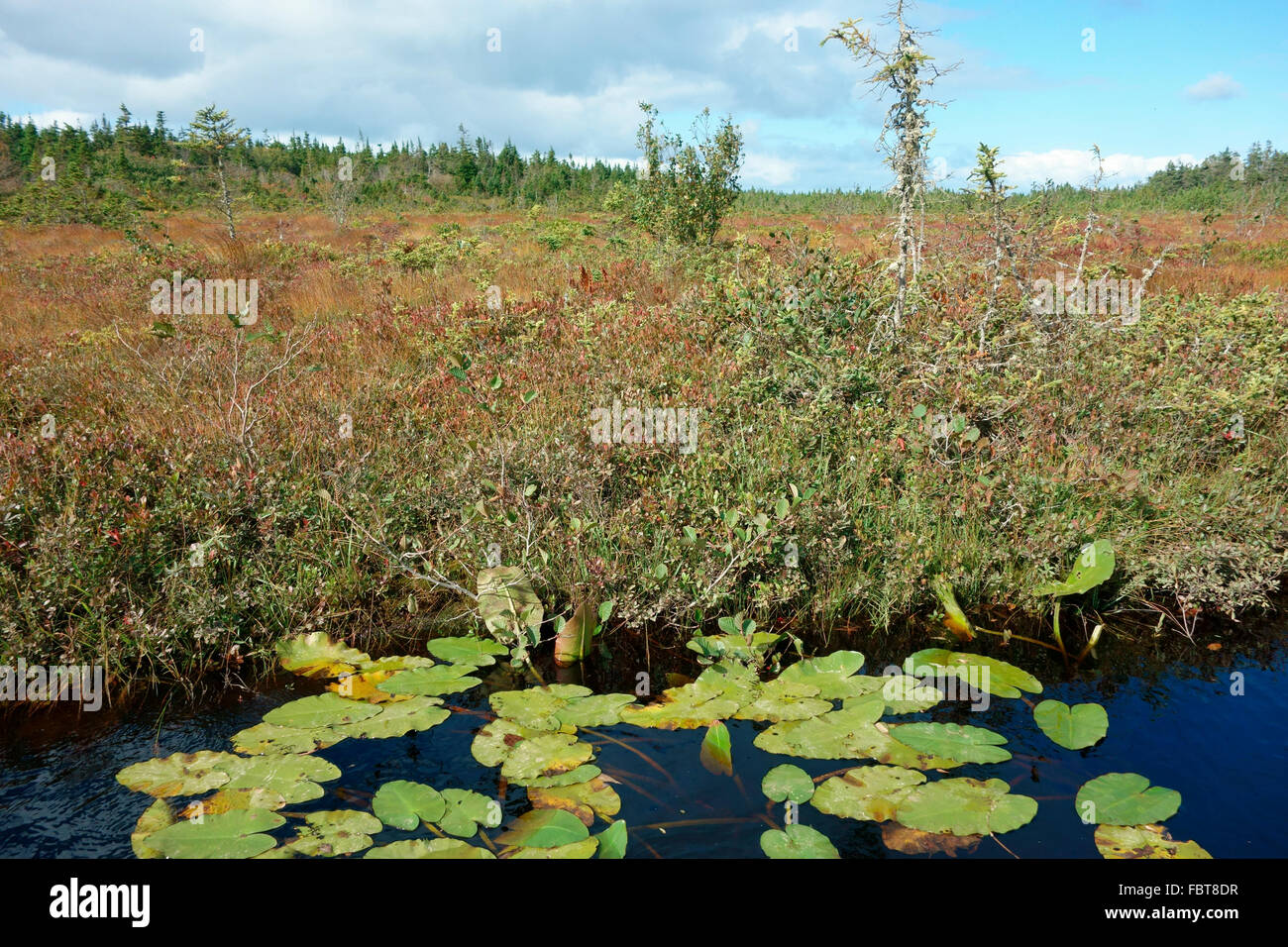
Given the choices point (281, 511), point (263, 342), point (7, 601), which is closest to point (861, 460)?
point (281, 511)

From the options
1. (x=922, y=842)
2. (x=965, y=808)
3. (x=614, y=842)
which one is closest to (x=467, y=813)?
(x=614, y=842)

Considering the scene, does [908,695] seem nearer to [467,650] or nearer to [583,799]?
[583,799]

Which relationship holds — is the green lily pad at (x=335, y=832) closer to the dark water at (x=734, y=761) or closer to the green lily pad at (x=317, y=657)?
the dark water at (x=734, y=761)

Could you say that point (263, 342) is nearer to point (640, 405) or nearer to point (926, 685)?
point (640, 405)

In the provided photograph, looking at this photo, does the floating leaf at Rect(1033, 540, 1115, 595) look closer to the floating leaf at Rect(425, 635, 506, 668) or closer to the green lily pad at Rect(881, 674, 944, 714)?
the green lily pad at Rect(881, 674, 944, 714)

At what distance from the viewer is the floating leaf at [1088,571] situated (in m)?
3.89

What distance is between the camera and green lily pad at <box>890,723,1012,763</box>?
115 inches

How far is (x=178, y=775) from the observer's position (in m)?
2.79

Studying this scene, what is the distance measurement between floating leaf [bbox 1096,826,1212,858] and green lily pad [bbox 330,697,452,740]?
100 inches

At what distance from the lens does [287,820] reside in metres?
2.60

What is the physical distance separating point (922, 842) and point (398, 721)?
2124 mm

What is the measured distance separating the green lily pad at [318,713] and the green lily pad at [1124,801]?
284 cm

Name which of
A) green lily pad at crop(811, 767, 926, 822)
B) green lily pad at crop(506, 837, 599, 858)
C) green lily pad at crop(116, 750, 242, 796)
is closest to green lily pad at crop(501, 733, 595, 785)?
green lily pad at crop(506, 837, 599, 858)
